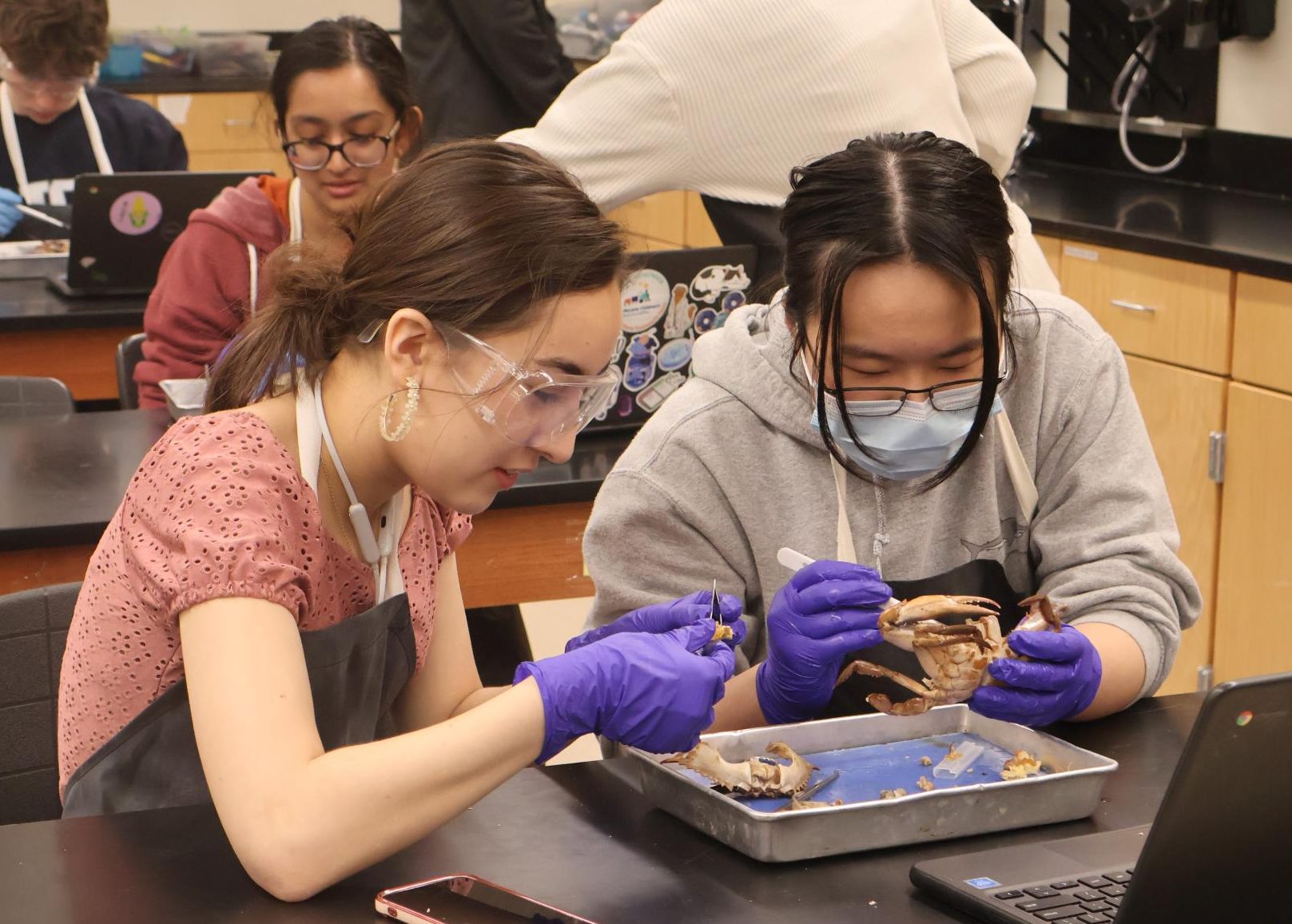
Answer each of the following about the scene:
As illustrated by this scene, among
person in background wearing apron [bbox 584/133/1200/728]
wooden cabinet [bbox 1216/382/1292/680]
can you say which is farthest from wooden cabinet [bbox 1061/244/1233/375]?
person in background wearing apron [bbox 584/133/1200/728]

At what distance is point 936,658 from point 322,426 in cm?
54

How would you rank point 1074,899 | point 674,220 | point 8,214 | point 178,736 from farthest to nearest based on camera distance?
point 674,220 → point 8,214 → point 178,736 → point 1074,899

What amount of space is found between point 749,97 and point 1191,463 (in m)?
1.35

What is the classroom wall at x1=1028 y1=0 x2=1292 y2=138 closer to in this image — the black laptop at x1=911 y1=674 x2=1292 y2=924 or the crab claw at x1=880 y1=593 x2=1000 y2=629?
the crab claw at x1=880 y1=593 x2=1000 y2=629

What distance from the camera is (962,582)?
1485mm

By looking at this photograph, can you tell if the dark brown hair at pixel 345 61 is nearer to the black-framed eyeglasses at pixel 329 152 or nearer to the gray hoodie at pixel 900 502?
the black-framed eyeglasses at pixel 329 152

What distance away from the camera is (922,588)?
146 centimetres

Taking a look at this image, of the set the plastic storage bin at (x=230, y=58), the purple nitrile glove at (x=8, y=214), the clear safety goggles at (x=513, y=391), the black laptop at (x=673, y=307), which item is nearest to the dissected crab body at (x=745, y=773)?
the clear safety goggles at (x=513, y=391)

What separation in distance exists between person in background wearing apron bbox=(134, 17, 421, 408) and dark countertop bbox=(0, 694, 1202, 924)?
4.99ft

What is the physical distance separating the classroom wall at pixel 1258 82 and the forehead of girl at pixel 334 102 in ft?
6.54

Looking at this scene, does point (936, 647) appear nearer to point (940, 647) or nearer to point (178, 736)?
point (940, 647)

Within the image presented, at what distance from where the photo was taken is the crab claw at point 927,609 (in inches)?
49.7

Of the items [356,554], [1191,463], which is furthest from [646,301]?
[1191,463]

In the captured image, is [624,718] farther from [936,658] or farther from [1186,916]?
[1186,916]
